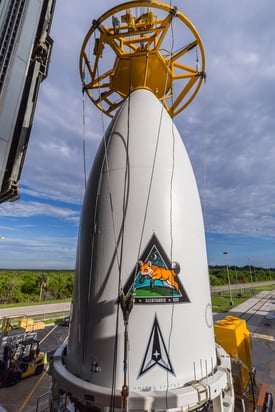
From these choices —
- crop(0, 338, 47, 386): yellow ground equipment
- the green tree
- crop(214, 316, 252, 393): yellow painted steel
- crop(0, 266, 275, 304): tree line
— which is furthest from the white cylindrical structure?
the green tree

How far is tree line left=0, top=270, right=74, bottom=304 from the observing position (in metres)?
43.0

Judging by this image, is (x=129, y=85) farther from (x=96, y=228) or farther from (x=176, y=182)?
(x=96, y=228)

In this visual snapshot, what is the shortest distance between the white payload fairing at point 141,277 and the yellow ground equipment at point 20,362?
29.7ft

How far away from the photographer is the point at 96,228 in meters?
4.66

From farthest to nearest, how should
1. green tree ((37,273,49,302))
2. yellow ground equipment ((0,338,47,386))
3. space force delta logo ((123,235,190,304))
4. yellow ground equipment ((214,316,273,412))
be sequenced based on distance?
green tree ((37,273,49,302)), yellow ground equipment ((0,338,47,386)), yellow ground equipment ((214,316,273,412)), space force delta logo ((123,235,190,304))

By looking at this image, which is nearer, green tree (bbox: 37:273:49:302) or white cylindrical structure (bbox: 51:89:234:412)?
white cylindrical structure (bbox: 51:89:234:412)

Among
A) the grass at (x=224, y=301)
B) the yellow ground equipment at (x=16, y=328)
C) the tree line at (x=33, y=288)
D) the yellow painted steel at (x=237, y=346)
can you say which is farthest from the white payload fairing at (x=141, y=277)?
the tree line at (x=33, y=288)

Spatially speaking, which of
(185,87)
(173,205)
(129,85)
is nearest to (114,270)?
(173,205)

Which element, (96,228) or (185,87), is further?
(185,87)

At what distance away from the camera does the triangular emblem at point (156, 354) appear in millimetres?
3818

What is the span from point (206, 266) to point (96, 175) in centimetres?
300

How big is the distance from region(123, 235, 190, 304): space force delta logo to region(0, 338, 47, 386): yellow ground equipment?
11.2m

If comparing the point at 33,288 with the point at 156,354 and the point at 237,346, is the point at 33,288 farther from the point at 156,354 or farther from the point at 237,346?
the point at 156,354

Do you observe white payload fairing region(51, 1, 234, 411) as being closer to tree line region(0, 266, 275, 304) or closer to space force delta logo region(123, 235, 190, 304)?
space force delta logo region(123, 235, 190, 304)
